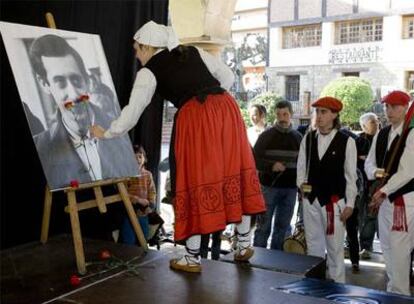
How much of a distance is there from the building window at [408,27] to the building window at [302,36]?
0.70 m

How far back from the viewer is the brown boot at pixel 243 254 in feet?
8.84

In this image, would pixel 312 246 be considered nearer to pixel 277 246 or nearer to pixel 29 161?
pixel 277 246

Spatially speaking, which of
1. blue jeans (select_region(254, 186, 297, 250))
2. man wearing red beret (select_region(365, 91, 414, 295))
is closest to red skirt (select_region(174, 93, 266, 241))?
man wearing red beret (select_region(365, 91, 414, 295))

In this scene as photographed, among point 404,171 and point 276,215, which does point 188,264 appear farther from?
point 276,215

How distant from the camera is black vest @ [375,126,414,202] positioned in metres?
3.10

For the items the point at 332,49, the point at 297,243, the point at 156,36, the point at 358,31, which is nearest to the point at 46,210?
the point at 156,36

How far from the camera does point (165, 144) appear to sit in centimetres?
477

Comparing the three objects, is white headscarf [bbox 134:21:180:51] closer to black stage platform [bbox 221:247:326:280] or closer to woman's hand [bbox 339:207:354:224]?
black stage platform [bbox 221:247:326:280]

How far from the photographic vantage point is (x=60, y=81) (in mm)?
3115

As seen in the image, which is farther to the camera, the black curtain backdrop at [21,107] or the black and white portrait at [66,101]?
the black curtain backdrop at [21,107]

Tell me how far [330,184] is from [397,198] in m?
0.42

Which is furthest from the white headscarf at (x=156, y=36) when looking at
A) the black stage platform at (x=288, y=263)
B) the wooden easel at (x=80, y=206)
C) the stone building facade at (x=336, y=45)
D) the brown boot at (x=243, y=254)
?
the stone building facade at (x=336, y=45)

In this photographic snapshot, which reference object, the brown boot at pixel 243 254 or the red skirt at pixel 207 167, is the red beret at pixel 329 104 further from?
the brown boot at pixel 243 254

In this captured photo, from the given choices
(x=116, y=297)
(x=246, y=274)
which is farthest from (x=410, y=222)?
(x=116, y=297)
